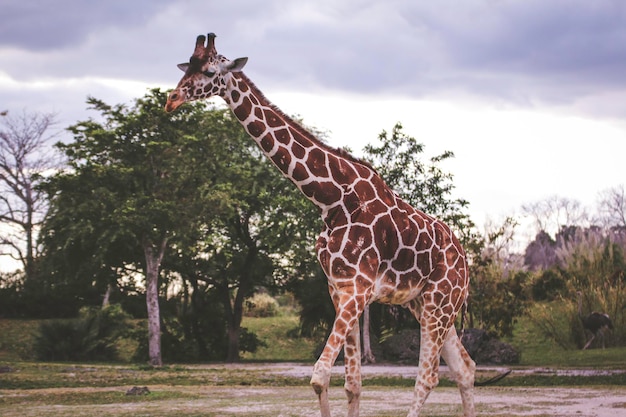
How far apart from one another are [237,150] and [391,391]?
18.1 metres

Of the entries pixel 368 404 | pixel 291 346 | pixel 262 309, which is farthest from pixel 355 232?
pixel 262 309

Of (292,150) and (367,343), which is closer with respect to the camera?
(292,150)

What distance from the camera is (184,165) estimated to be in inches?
1141

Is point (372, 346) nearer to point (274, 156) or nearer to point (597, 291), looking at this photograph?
point (597, 291)

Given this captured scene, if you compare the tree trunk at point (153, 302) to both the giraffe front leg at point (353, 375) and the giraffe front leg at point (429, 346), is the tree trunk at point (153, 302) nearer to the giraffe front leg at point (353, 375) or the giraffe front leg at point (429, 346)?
the giraffe front leg at point (429, 346)

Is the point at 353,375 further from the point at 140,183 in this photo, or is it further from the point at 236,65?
the point at 140,183

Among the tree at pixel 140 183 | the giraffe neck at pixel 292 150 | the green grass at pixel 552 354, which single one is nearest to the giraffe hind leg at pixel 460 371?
the giraffe neck at pixel 292 150

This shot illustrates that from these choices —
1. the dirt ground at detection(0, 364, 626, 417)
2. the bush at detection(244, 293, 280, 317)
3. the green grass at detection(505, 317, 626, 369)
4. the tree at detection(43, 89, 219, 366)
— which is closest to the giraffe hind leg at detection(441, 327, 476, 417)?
the dirt ground at detection(0, 364, 626, 417)

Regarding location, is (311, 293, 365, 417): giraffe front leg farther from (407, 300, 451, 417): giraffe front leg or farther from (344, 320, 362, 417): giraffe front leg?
(407, 300, 451, 417): giraffe front leg

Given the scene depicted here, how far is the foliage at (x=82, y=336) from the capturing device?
1241 inches

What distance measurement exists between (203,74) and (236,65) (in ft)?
1.13

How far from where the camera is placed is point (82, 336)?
31.8 m

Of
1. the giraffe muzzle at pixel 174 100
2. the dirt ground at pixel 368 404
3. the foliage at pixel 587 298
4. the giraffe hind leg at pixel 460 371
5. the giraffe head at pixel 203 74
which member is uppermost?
the giraffe head at pixel 203 74

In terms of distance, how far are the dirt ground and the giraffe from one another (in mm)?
3288
